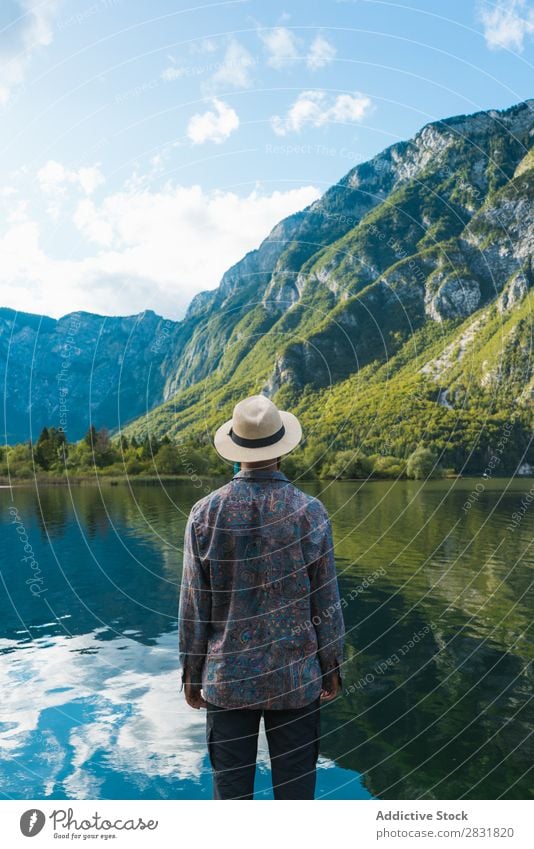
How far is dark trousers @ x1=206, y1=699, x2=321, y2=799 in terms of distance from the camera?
363 centimetres

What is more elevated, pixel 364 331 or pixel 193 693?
pixel 364 331

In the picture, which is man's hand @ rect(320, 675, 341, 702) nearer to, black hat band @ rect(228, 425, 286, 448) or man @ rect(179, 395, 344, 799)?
man @ rect(179, 395, 344, 799)

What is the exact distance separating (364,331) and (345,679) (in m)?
66.9

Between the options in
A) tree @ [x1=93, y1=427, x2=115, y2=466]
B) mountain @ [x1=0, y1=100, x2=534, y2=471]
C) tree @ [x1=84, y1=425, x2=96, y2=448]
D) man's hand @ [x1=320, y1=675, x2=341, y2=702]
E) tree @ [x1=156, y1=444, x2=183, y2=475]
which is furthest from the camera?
tree @ [x1=156, y1=444, x2=183, y2=475]

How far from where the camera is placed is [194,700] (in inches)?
150

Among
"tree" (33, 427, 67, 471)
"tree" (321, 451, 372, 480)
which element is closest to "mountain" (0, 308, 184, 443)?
"tree" (33, 427, 67, 471)

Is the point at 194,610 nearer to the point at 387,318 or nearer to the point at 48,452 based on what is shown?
the point at 48,452

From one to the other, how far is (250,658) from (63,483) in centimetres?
8606

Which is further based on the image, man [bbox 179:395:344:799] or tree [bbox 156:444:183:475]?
tree [bbox 156:444:183:475]

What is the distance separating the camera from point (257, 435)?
12.5 feet

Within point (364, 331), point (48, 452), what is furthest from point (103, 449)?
point (364, 331)

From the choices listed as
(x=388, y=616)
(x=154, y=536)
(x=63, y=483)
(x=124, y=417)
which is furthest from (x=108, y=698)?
(x=63, y=483)

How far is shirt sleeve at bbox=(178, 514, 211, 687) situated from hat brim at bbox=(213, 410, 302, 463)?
0.41 m

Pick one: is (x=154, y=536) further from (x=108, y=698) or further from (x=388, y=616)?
(x=108, y=698)
